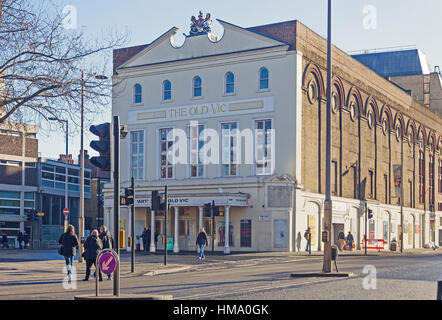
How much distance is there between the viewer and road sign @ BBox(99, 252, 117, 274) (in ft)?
45.5

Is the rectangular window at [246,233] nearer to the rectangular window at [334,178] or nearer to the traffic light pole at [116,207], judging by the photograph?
the rectangular window at [334,178]

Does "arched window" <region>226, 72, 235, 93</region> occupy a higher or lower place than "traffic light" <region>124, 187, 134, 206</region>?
higher

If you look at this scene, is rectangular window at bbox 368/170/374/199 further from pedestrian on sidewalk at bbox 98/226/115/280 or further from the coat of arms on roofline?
pedestrian on sidewalk at bbox 98/226/115/280

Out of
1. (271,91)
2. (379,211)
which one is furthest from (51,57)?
(379,211)

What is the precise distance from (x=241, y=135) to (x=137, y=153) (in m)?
8.86

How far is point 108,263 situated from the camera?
45.8ft

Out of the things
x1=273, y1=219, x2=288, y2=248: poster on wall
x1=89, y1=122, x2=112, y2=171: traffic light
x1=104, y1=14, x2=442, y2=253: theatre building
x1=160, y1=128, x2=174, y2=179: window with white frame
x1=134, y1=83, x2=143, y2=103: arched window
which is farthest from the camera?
x1=134, y1=83, x2=143, y2=103: arched window

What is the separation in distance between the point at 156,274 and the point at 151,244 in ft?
71.7

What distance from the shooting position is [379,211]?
196 ft

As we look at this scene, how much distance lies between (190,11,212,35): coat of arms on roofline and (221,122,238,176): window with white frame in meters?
7.28

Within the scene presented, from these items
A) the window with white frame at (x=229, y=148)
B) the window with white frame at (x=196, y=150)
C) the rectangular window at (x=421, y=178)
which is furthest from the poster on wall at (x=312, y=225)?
the rectangular window at (x=421, y=178)

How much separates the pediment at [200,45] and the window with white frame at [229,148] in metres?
5.17

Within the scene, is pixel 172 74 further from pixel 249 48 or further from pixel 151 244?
pixel 151 244

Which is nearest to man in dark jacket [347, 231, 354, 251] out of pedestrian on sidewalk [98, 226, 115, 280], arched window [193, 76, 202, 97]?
arched window [193, 76, 202, 97]
